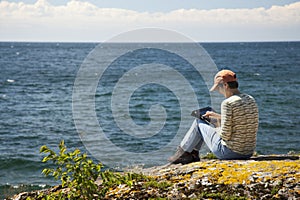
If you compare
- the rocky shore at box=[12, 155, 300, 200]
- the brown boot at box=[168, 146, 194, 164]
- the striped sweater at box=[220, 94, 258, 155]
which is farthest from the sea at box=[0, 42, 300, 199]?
the striped sweater at box=[220, 94, 258, 155]

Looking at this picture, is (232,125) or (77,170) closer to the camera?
(77,170)

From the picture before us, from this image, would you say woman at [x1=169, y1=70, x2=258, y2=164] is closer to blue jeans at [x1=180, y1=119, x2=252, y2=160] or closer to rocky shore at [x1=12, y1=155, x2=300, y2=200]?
blue jeans at [x1=180, y1=119, x2=252, y2=160]

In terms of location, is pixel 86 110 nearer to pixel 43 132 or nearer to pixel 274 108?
pixel 43 132

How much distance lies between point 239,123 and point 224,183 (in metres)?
1.09

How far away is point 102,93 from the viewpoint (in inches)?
1465

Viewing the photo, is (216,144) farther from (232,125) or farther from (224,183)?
(224,183)

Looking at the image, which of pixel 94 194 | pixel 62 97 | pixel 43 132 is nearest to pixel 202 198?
pixel 94 194

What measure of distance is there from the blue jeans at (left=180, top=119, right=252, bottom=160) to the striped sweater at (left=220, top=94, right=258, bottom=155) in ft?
0.26

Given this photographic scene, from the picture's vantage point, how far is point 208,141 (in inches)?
263

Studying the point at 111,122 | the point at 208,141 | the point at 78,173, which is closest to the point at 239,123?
the point at 208,141

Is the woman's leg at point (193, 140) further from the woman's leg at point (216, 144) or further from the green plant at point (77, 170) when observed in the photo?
the green plant at point (77, 170)

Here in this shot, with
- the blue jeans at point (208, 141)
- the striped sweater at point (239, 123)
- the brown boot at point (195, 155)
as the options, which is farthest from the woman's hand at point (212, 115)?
the brown boot at point (195, 155)

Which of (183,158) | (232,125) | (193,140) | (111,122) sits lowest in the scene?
(111,122)

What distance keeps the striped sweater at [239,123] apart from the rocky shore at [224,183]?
345 millimetres
